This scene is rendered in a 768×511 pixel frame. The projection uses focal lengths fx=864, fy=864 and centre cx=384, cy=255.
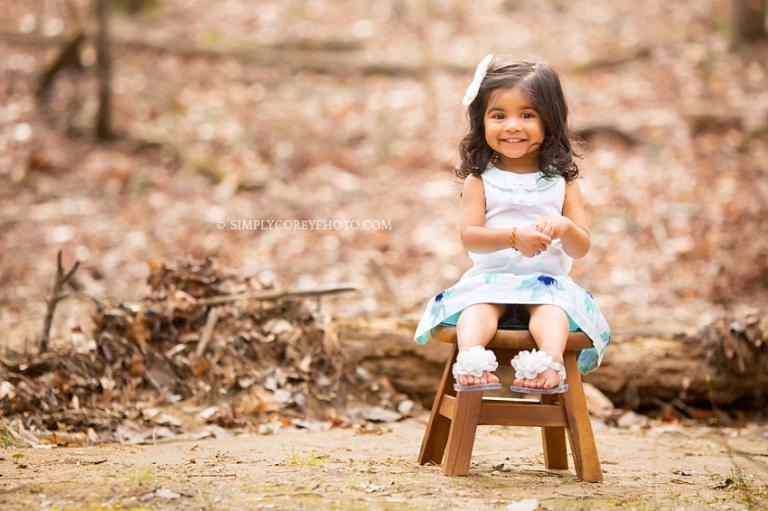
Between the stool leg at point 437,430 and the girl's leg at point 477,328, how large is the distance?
0.34m

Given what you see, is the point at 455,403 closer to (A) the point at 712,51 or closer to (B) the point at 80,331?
(B) the point at 80,331

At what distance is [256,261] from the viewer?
9094mm

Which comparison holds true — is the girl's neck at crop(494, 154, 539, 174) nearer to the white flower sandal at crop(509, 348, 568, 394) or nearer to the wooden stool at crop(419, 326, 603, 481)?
the wooden stool at crop(419, 326, 603, 481)

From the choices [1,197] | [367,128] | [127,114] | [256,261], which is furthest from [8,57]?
[256,261]

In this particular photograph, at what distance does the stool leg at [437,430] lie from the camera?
12.6 feet

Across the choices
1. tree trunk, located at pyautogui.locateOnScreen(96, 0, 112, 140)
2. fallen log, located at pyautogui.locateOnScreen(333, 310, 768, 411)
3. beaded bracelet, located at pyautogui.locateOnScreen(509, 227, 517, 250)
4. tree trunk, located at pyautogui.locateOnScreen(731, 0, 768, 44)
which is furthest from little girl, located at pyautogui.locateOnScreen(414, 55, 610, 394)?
tree trunk, located at pyautogui.locateOnScreen(731, 0, 768, 44)

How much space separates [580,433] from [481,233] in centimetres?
91

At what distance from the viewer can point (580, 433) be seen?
3539mm

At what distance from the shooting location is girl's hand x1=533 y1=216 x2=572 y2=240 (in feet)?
11.3

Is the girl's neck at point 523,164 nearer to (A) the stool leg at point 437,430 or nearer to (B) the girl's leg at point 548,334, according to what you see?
(B) the girl's leg at point 548,334

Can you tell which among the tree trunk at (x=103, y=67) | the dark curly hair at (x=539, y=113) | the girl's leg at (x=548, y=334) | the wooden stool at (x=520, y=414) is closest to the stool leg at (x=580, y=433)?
the wooden stool at (x=520, y=414)

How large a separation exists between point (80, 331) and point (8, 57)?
9.85 m

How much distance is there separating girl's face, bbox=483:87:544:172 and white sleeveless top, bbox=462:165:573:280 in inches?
5.1

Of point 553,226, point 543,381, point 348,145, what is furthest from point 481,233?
point 348,145
